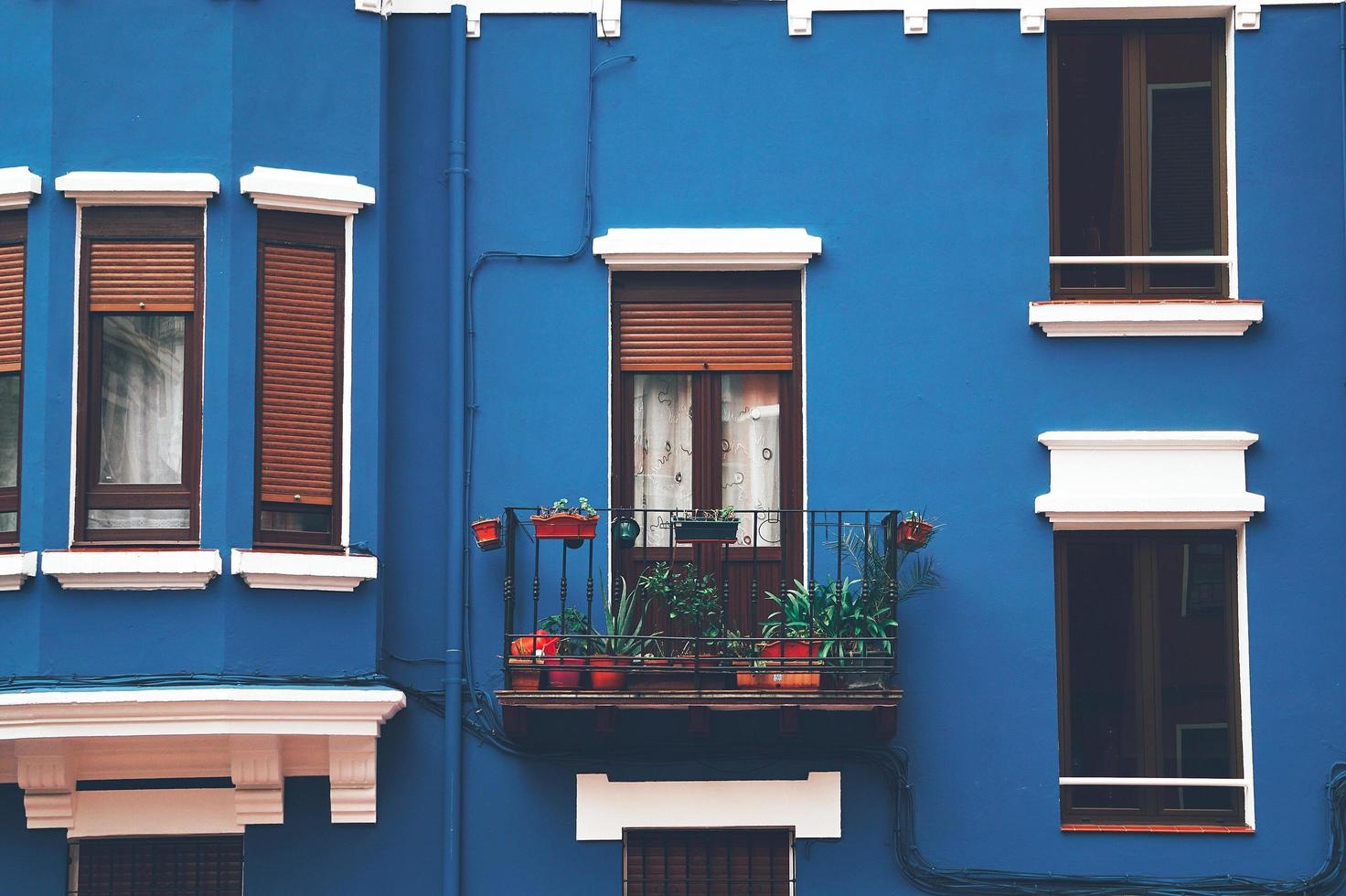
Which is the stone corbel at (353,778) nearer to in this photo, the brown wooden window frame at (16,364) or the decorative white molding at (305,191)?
the brown wooden window frame at (16,364)

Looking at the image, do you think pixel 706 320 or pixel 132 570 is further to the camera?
pixel 706 320

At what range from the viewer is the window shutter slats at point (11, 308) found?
1098cm

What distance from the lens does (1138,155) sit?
1189cm

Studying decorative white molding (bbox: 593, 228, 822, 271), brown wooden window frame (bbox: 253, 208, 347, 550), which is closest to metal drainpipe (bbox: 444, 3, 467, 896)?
brown wooden window frame (bbox: 253, 208, 347, 550)

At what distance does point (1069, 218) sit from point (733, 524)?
3.11 meters

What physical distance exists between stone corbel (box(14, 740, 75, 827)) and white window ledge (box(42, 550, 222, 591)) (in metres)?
0.95

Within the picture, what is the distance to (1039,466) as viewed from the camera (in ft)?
37.5

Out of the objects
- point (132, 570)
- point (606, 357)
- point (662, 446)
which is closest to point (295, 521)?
point (132, 570)

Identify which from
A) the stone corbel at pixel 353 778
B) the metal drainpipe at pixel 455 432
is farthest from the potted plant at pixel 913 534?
the stone corbel at pixel 353 778

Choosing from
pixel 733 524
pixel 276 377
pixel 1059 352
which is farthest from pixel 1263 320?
pixel 276 377

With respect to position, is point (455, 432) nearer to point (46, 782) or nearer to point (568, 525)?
point (568, 525)

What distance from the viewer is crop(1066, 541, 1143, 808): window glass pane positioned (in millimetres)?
11281

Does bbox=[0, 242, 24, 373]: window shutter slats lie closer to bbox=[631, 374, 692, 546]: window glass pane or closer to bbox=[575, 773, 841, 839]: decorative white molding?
bbox=[631, 374, 692, 546]: window glass pane

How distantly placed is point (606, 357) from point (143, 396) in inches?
111
